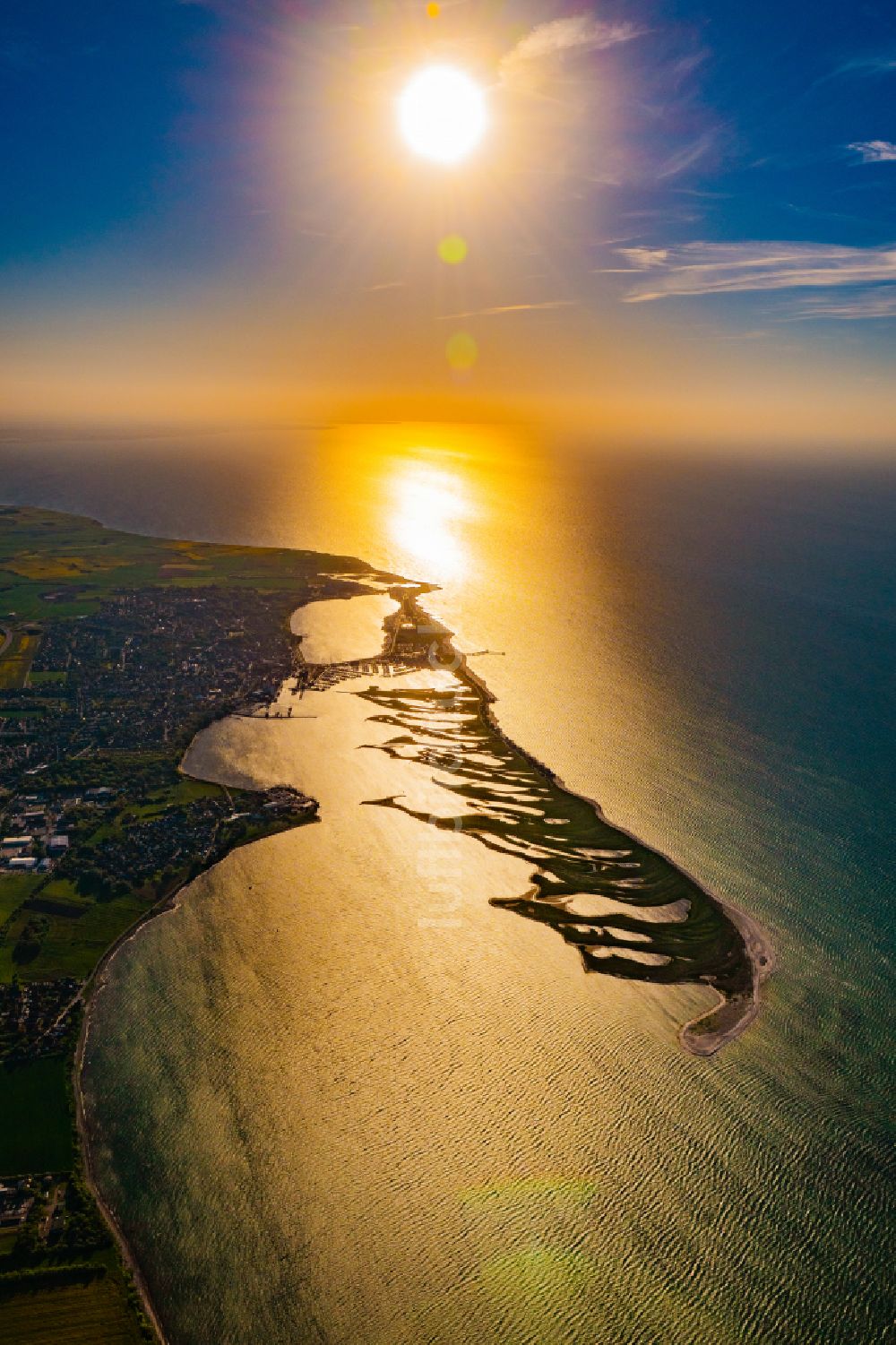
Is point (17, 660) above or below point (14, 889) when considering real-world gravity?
above

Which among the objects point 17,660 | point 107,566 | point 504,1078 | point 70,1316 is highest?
point 107,566

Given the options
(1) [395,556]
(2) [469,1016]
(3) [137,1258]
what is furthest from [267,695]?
(1) [395,556]

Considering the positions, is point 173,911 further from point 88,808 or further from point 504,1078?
point 504,1078

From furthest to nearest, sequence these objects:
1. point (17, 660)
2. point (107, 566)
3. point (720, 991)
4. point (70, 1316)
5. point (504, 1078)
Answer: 1. point (107, 566)
2. point (17, 660)
3. point (720, 991)
4. point (504, 1078)
5. point (70, 1316)

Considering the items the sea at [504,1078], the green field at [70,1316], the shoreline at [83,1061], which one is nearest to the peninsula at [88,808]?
the green field at [70,1316]

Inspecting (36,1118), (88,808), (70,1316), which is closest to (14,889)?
(88,808)

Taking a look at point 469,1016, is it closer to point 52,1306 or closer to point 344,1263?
point 344,1263

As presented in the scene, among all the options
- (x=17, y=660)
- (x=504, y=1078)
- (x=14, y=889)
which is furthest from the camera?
(x=17, y=660)
